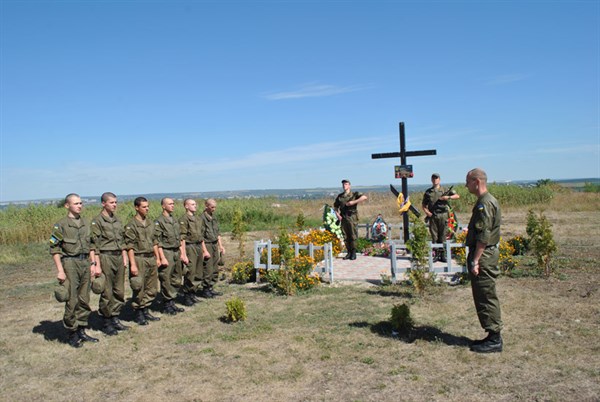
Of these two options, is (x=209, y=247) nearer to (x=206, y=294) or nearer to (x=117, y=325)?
(x=206, y=294)

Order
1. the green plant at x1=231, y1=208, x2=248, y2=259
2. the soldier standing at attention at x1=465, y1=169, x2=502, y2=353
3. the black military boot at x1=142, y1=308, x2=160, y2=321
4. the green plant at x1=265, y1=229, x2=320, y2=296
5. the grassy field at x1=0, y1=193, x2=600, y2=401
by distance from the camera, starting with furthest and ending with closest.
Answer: the green plant at x1=231, y1=208, x2=248, y2=259 < the green plant at x1=265, y1=229, x2=320, y2=296 < the black military boot at x1=142, y1=308, x2=160, y2=321 < the soldier standing at attention at x1=465, y1=169, x2=502, y2=353 < the grassy field at x1=0, y1=193, x2=600, y2=401

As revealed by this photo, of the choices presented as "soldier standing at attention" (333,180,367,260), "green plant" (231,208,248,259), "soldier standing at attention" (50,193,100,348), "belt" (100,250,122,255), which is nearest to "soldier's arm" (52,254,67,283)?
"soldier standing at attention" (50,193,100,348)

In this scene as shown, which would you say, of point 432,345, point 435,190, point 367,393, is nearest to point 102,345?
point 367,393

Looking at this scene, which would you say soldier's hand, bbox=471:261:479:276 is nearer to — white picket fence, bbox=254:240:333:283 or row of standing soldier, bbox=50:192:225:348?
white picket fence, bbox=254:240:333:283

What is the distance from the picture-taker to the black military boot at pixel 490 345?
594 cm

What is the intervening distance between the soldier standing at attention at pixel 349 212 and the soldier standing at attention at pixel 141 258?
5.85 m

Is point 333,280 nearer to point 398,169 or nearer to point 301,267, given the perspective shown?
point 301,267

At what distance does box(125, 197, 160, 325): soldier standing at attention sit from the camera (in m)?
7.73

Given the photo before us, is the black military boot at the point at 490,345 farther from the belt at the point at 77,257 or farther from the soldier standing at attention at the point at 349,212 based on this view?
the soldier standing at attention at the point at 349,212

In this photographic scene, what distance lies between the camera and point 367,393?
498 centimetres

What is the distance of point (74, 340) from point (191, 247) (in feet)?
9.03

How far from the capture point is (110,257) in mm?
7352

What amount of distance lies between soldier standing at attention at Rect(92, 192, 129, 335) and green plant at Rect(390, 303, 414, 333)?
4.38 m

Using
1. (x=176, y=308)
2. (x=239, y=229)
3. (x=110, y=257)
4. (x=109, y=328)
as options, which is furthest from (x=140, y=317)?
(x=239, y=229)
